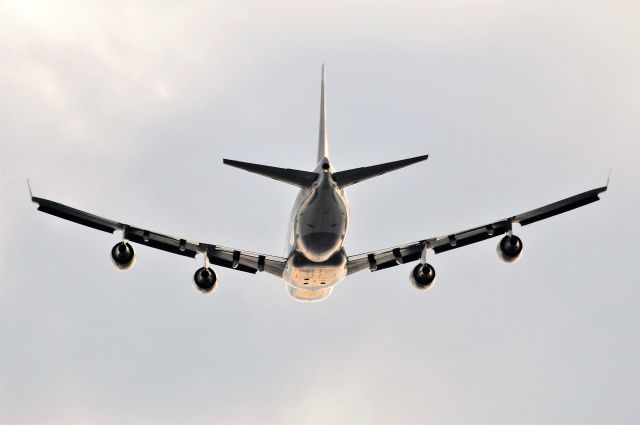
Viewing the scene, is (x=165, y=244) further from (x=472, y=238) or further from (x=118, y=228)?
(x=472, y=238)

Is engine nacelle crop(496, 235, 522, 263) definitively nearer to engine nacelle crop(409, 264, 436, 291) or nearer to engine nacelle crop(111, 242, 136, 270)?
engine nacelle crop(409, 264, 436, 291)

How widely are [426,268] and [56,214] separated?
16.8m

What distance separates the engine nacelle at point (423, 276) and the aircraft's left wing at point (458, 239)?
970 mm

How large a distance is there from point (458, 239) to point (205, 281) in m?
12.0

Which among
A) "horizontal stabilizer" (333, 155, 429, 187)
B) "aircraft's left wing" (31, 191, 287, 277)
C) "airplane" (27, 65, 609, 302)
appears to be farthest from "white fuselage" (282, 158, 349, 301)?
"aircraft's left wing" (31, 191, 287, 277)

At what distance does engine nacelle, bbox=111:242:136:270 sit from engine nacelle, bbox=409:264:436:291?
13.0 m

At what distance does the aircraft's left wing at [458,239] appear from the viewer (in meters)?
36.2

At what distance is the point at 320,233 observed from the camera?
3312cm

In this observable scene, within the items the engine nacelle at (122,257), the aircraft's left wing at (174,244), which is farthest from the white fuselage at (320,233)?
the engine nacelle at (122,257)

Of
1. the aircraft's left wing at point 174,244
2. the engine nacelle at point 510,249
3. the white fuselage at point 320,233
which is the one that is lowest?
the white fuselage at point 320,233

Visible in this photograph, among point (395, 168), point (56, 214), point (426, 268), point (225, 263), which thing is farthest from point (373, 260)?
point (56, 214)

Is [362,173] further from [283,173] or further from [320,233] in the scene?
[283,173]

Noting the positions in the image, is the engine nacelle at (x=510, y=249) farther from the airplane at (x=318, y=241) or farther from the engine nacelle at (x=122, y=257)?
the engine nacelle at (x=122, y=257)

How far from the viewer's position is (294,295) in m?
42.0
